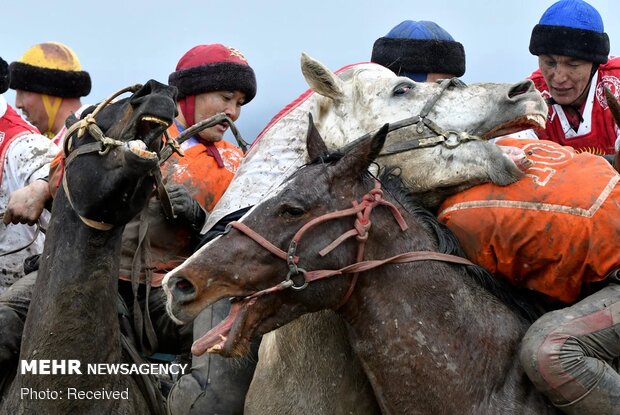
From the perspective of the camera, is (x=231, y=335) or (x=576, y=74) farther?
(x=576, y=74)

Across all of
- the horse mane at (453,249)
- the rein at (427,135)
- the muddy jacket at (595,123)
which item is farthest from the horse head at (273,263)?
the muddy jacket at (595,123)

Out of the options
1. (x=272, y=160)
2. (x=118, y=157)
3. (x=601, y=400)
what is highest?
(x=118, y=157)

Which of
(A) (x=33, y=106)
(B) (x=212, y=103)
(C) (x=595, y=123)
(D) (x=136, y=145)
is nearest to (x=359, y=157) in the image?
(D) (x=136, y=145)

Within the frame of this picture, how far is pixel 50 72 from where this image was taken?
902 centimetres

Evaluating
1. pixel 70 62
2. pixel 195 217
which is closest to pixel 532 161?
pixel 195 217

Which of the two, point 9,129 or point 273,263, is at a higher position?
point 273,263

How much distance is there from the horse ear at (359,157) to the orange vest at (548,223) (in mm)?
550

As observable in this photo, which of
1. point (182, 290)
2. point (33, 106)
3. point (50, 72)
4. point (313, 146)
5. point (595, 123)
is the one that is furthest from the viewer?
point (33, 106)

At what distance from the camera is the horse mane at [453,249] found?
5125 mm

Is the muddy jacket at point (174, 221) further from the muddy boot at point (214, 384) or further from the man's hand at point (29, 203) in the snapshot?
the muddy boot at point (214, 384)

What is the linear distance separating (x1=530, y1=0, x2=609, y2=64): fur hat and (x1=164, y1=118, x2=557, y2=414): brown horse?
197cm

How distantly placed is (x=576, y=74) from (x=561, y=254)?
6.45ft

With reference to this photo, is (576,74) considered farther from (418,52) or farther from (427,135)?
(427,135)

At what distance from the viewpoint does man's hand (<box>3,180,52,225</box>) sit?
648 cm
